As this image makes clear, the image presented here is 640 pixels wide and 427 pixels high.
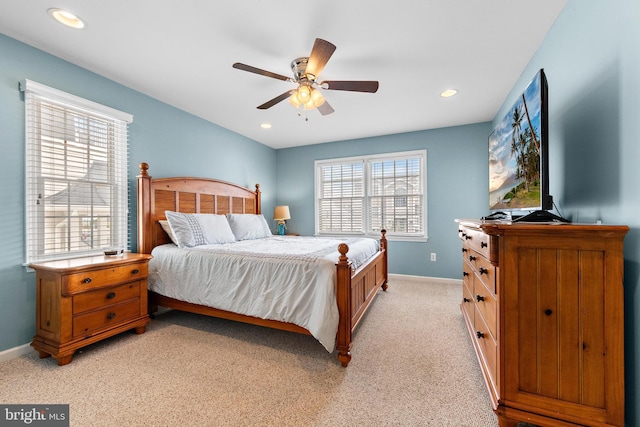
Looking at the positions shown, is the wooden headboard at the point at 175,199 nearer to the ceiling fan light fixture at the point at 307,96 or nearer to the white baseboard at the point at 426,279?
the ceiling fan light fixture at the point at 307,96

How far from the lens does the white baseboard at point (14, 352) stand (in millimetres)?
2022

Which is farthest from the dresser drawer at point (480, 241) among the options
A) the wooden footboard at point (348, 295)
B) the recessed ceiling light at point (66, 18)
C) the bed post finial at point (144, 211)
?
the bed post finial at point (144, 211)

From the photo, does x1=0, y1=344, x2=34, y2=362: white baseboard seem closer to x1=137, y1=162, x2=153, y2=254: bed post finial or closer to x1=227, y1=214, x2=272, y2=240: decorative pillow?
x1=137, y1=162, x2=153, y2=254: bed post finial

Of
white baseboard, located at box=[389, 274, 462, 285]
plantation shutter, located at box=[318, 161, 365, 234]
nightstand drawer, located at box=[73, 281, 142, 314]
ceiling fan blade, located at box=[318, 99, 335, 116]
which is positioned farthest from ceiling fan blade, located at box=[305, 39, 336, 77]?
white baseboard, located at box=[389, 274, 462, 285]

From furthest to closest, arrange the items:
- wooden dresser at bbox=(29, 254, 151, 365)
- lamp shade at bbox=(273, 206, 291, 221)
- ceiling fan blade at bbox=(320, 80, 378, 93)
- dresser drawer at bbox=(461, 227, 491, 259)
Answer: lamp shade at bbox=(273, 206, 291, 221)
ceiling fan blade at bbox=(320, 80, 378, 93)
wooden dresser at bbox=(29, 254, 151, 365)
dresser drawer at bbox=(461, 227, 491, 259)

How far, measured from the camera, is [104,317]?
2.25 m

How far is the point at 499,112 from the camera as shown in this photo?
349 centimetres

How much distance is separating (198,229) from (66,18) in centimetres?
203

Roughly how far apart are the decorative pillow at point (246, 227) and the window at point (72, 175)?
125cm

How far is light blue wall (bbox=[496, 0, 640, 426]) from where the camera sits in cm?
123

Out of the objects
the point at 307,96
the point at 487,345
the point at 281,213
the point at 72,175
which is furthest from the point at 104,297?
the point at 281,213

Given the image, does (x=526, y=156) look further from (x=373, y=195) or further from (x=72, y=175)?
(x=72, y=175)

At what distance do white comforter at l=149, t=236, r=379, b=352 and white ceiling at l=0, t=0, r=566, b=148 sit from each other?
1.77 meters

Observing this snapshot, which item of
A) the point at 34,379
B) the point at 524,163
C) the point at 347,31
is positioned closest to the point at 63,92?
the point at 34,379
